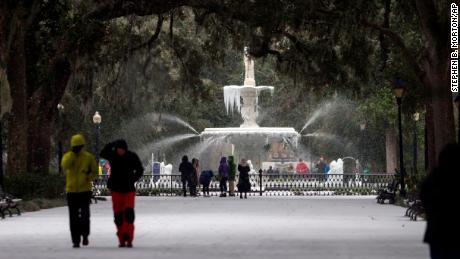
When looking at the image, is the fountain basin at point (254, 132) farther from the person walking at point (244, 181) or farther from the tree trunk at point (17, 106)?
the tree trunk at point (17, 106)

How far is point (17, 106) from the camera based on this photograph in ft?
122

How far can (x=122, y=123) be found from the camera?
80.1 metres

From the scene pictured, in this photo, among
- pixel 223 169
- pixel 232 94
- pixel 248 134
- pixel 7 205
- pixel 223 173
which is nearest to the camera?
pixel 7 205

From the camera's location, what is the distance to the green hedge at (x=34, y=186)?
3647 centimetres

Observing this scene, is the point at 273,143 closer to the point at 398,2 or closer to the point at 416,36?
the point at 416,36

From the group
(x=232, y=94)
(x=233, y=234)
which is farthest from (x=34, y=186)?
(x=232, y=94)

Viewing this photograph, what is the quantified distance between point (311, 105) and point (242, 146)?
21610 mm

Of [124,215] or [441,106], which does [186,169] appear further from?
[124,215]

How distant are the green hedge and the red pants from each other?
16749 millimetres

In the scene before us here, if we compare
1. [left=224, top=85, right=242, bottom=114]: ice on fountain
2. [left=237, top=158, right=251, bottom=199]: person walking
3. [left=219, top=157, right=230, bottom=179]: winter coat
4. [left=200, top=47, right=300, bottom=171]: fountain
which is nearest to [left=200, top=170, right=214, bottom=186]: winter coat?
[left=219, top=157, right=230, bottom=179]: winter coat

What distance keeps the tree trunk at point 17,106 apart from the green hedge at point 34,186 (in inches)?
21.7

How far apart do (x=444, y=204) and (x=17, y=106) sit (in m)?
27.8

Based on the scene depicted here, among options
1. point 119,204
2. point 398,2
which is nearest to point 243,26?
point 398,2

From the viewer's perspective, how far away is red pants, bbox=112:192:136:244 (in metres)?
19.1
